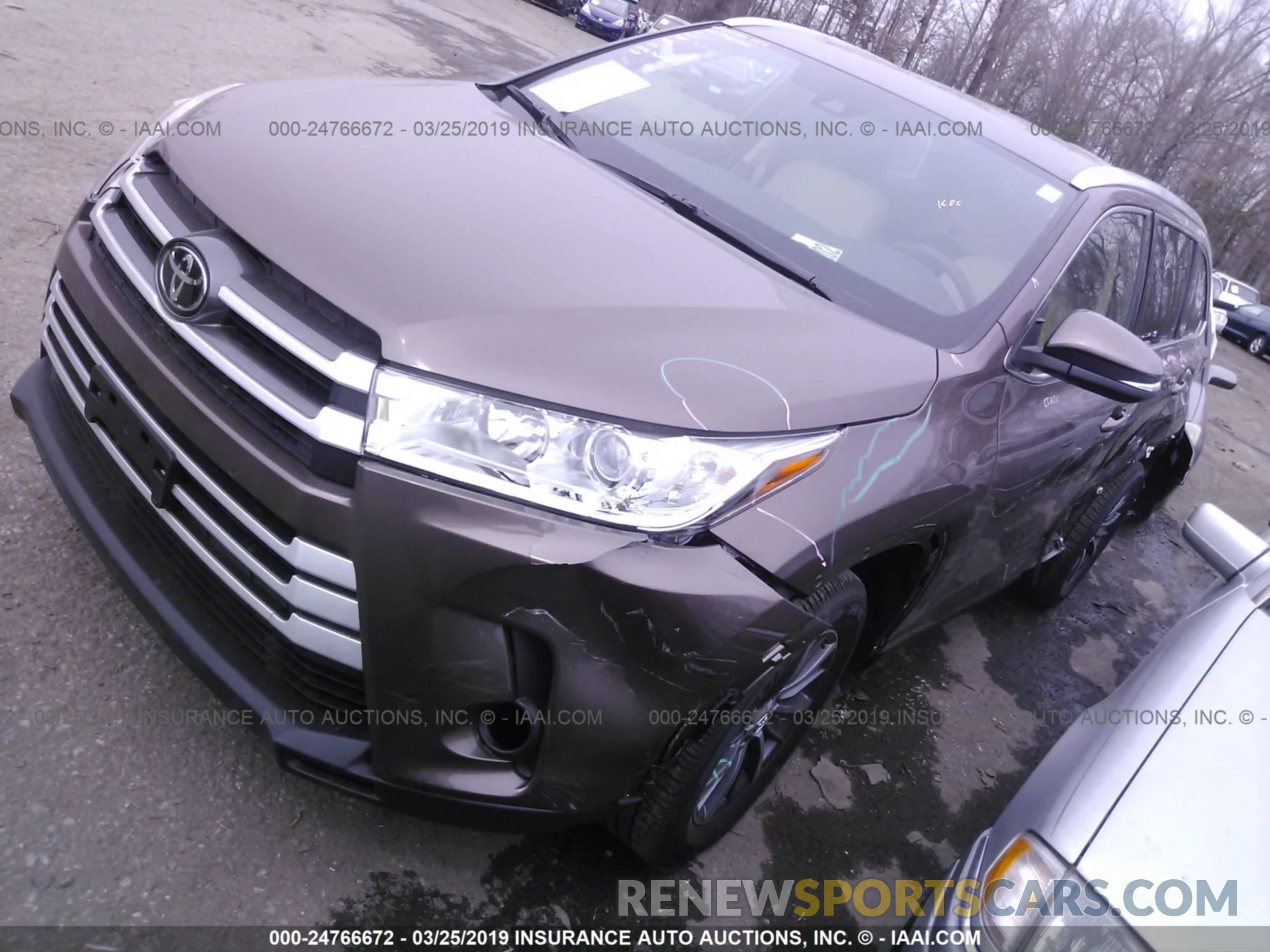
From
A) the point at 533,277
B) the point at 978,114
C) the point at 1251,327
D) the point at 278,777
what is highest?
the point at 978,114

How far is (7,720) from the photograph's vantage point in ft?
6.56

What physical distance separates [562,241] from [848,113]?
140 cm

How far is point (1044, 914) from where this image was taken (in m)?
1.53

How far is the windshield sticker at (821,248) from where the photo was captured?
8.03ft

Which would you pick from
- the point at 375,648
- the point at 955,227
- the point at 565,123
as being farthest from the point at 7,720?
the point at 955,227

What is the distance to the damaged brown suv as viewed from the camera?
62.6 inches

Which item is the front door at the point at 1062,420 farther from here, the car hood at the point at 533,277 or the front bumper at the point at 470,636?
the front bumper at the point at 470,636

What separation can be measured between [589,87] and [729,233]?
3.09ft

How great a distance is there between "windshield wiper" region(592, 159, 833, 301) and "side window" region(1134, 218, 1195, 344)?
168cm

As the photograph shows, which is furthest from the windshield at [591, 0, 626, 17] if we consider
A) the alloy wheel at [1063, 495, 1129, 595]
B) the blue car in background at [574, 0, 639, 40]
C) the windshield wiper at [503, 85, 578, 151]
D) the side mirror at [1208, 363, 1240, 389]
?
the windshield wiper at [503, 85, 578, 151]

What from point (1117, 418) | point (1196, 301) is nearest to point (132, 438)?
point (1117, 418)

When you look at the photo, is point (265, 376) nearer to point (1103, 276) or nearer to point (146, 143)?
point (146, 143)

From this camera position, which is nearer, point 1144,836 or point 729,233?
point 1144,836

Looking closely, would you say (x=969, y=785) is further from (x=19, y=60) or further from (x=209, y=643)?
(x=19, y=60)
